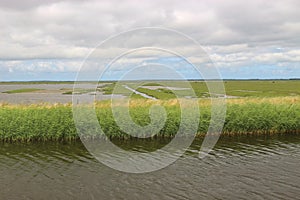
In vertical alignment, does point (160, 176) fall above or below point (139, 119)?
below

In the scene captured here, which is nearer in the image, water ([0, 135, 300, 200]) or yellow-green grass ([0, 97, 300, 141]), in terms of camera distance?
water ([0, 135, 300, 200])

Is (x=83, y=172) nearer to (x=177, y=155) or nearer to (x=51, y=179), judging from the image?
(x=51, y=179)

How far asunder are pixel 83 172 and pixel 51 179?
1528 millimetres

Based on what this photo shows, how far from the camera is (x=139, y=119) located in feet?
82.3

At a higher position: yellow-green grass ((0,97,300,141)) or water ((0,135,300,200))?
yellow-green grass ((0,97,300,141))

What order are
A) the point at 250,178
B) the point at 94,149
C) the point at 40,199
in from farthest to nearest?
1. the point at 94,149
2. the point at 250,178
3. the point at 40,199

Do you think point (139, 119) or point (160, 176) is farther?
point (139, 119)

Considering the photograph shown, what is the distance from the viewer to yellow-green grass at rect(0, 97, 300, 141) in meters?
23.5

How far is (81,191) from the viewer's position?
13.6m

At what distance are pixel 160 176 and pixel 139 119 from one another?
9.79m

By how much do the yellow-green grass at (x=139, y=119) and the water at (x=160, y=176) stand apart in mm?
2296

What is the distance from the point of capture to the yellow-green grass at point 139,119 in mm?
23484

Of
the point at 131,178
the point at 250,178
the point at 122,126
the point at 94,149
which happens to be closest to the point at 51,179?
the point at 131,178

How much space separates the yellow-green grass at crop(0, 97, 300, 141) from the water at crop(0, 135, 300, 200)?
2.30 metres
